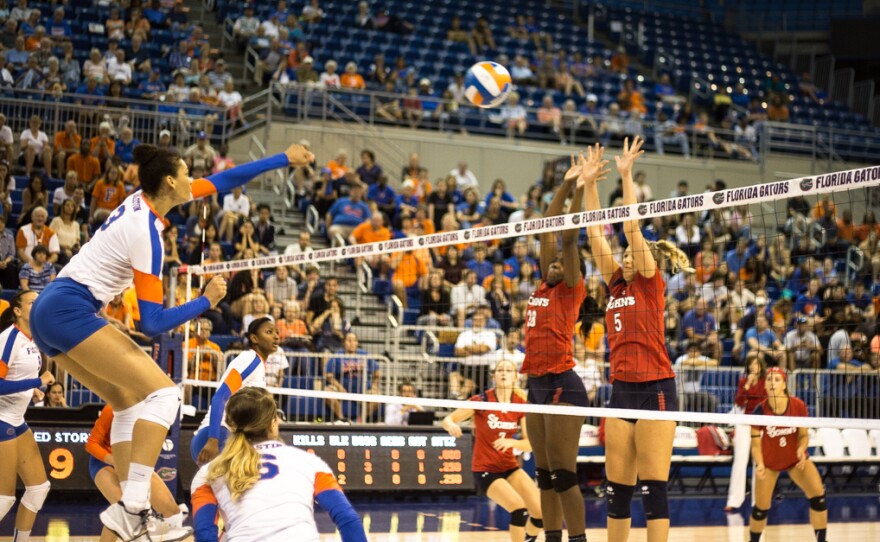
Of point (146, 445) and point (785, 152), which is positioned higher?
point (785, 152)

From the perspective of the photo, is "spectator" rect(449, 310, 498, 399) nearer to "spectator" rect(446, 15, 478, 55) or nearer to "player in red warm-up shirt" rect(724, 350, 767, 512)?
"player in red warm-up shirt" rect(724, 350, 767, 512)

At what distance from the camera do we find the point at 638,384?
21.1 feet

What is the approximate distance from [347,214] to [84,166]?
3.90m

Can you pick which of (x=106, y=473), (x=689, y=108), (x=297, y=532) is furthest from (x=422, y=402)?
(x=689, y=108)

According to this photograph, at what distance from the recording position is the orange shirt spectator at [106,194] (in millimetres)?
14789

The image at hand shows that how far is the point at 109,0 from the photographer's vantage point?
18.9m

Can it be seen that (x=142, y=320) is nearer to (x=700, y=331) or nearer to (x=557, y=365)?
(x=557, y=365)

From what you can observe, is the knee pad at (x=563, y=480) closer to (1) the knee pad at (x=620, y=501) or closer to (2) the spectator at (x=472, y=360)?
(1) the knee pad at (x=620, y=501)

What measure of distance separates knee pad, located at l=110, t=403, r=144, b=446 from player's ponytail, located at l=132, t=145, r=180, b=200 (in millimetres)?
1136

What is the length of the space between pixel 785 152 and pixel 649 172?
3814mm

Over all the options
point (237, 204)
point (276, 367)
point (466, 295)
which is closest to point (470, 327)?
point (466, 295)

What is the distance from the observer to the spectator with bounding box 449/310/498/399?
1221cm

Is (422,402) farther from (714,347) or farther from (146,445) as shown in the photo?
(714,347)

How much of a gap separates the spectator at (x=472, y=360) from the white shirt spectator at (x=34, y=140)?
7.12 metres
